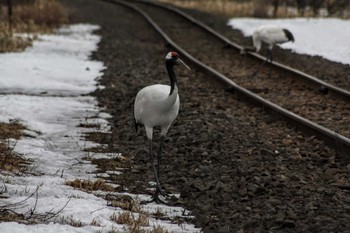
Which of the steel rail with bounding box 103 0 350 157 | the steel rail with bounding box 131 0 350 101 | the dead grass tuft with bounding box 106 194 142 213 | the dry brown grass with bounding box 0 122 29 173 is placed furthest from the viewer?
the steel rail with bounding box 131 0 350 101

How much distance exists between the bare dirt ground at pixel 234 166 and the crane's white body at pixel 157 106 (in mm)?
711

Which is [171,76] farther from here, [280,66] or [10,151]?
[280,66]

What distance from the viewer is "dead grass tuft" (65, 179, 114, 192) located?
6230 mm

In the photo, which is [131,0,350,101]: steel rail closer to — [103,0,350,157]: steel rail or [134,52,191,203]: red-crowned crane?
[103,0,350,157]: steel rail

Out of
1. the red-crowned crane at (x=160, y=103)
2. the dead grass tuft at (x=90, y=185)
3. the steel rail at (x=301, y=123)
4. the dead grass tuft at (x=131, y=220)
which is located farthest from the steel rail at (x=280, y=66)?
the dead grass tuft at (x=131, y=220)

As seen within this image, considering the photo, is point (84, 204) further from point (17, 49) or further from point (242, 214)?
point (17, 49)

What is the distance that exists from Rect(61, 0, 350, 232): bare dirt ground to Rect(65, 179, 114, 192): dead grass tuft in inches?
7.3

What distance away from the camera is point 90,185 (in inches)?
248

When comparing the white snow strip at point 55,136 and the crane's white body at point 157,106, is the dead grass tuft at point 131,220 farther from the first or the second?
the crane's white body at point 157,106

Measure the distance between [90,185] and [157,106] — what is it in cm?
106

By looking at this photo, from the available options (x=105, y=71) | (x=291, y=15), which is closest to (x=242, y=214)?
(x=105, y=71)

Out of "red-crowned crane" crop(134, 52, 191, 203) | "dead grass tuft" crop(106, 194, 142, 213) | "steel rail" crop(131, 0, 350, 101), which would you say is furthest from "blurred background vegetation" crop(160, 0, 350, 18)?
"dead grass tuft" crop(106, 194, 142, 213)

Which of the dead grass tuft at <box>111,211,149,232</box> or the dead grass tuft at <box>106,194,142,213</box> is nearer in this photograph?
the dead grass tuft at <box>111,211,149,232</box>

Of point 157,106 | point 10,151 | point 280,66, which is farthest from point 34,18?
point 157,106
